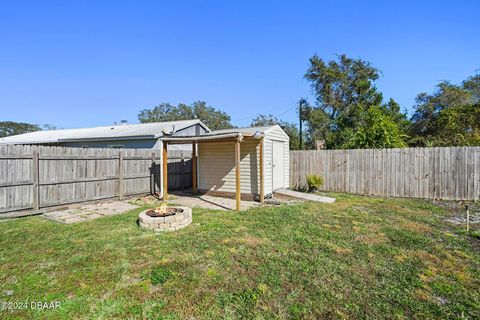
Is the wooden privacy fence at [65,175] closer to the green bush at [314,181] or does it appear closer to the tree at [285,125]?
the green bush at [314,181]

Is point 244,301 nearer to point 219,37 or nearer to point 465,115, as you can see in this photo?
point 219,37

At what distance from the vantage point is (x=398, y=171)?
920 centimetres

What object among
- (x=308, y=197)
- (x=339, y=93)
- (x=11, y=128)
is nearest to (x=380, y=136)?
(x=308, y=197)

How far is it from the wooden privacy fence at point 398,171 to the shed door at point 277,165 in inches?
39.8

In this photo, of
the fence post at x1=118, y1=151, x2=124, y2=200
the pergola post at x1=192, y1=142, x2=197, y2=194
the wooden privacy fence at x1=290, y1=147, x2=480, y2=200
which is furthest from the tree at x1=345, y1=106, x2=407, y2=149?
the fence post at x1=118, y1=151, x2=124, y2=200

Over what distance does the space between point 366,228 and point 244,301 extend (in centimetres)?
375

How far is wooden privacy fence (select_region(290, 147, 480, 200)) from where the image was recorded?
8328mm

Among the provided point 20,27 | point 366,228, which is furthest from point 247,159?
point 20,27

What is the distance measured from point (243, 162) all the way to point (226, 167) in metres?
0.77

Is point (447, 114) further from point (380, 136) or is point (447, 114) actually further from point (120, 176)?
point (120, 176)

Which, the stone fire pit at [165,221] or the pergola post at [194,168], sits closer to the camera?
the stone fire pit at [165,221]

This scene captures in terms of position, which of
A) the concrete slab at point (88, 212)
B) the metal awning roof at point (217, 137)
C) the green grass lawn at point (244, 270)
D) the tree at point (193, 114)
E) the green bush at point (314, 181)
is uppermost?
the tree at point (193, 114)

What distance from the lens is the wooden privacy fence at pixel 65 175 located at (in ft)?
20.6

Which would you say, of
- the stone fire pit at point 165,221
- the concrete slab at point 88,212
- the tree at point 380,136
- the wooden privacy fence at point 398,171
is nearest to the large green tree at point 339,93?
the tree at point 380,136
